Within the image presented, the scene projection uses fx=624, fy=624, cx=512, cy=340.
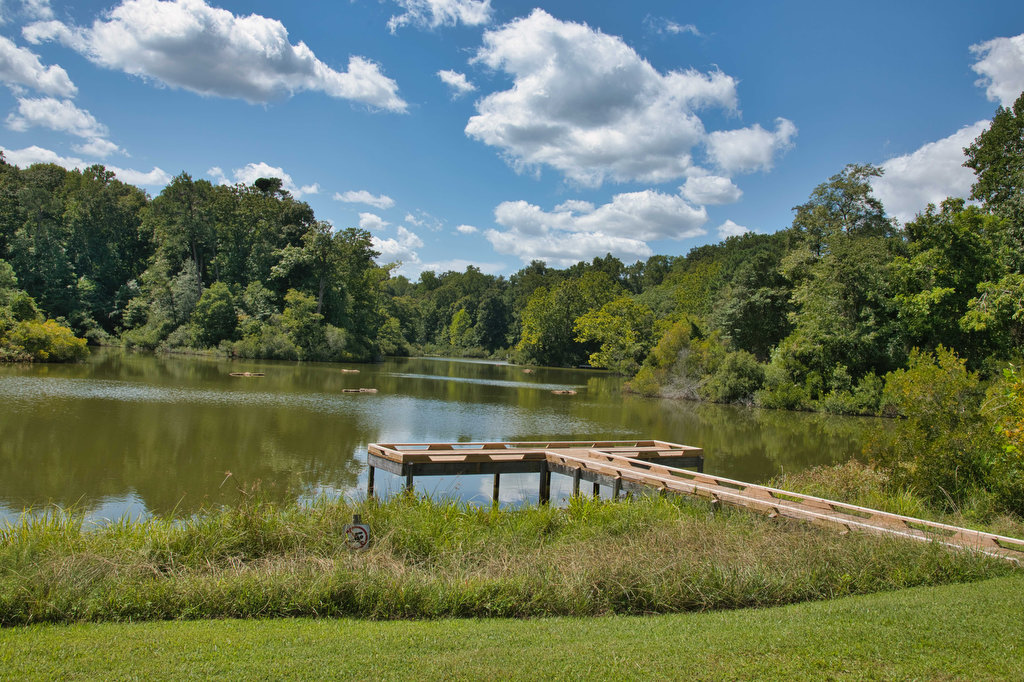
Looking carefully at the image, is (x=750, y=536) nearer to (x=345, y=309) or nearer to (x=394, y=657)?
(x=394, y=657)

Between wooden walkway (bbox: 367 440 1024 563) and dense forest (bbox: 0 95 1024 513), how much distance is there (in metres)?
2.42

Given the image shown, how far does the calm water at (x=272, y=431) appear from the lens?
46.1 feet

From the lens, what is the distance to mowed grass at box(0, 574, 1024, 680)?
4.72 m

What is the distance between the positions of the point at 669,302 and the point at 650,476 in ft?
218

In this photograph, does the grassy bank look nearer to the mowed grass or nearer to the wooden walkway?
the mowed grass

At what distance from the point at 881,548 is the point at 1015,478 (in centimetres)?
528

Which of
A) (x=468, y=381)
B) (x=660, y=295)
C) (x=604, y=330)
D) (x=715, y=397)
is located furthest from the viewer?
(x=660, y=295)

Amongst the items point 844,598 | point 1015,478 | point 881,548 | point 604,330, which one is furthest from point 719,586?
point 604,330

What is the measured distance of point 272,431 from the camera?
21.2m

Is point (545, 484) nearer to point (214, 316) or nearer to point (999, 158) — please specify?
point (999, 158)

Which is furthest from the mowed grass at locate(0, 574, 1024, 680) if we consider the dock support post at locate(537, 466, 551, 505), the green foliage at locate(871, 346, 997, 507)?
the dock support post at locate(537, 466, 551, 505)

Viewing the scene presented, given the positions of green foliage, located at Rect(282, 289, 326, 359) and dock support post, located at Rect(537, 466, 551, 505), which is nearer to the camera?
dock support post, located at Rect(537, 466, 551, 505)

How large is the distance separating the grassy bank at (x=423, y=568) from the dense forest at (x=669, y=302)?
4.50 m

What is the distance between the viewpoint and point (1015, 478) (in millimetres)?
10953
